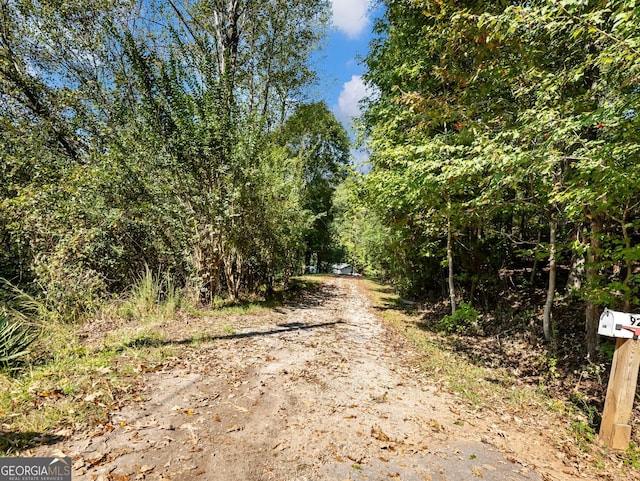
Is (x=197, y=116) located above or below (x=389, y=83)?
below

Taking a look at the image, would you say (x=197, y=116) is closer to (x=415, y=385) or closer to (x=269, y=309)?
(x=269, y=309)

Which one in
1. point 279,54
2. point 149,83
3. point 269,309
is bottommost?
point 269,309

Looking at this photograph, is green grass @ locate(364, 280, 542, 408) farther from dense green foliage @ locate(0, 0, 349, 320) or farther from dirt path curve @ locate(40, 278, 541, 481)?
dense green foliage @ locate(0, 0, 349, 320)

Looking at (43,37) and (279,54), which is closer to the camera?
(43,37)

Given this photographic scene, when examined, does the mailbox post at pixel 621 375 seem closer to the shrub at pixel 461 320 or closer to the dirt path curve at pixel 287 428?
the dirt path curve at pixel 287 428

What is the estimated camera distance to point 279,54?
41.7ft

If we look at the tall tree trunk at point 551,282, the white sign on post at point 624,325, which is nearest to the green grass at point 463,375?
the tall tree trunk at point 551,282

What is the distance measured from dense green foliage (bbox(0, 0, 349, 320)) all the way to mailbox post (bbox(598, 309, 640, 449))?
6283 millimetres

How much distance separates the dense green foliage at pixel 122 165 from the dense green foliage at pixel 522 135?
351 centimetres

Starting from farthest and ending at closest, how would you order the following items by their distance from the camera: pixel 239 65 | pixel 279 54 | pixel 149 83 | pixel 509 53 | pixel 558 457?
pixel 279 54
pixel 239 65
pixel 149 83
pixel 509 53
pixel 558 457

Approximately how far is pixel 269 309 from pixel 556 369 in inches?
243

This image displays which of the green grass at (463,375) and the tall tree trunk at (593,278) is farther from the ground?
the tall tree trunk at (593,278)

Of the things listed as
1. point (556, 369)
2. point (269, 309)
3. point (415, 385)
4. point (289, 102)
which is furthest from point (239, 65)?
point (556, 369)

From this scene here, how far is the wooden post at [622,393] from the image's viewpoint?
2783mm
